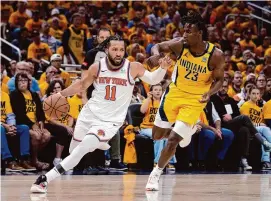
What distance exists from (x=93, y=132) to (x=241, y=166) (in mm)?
6519

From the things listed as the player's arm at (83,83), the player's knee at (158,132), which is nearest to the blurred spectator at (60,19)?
the player's knee at (158,132)

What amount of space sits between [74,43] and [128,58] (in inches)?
91.1

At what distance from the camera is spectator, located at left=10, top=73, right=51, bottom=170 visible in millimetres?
14242

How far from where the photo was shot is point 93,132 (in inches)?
384

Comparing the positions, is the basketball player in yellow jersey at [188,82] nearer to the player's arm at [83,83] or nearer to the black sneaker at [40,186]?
the player's arm at [83,83]

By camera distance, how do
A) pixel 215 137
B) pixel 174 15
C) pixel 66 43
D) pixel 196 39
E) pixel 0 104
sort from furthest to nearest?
1. pixel 174 15
2. pixel 66 43
3. pixel 215 137
4. pixel 0 104
5. pixel 196 39

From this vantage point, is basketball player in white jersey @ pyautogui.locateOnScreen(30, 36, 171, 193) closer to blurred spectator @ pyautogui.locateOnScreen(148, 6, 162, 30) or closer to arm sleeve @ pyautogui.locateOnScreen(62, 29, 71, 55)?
arm sleeve @ pyautogui.locateOnScreen(62, 29, 71, 55)

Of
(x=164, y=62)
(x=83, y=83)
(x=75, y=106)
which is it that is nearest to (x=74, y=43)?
(x=75, y=106)

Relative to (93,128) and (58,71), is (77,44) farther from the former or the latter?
(93,128)

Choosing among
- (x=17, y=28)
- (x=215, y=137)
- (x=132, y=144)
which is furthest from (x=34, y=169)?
(x=17, y=28)

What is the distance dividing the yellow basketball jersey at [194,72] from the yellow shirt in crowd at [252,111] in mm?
5344

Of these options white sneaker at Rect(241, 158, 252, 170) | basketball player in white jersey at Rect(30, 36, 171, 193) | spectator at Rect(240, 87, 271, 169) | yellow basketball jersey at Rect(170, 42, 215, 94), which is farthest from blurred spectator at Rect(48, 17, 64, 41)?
basketball player in white jersey at Rect(30, 36, 171, 193)

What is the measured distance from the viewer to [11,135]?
45.9 feet

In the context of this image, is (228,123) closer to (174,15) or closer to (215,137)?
(215,137)
